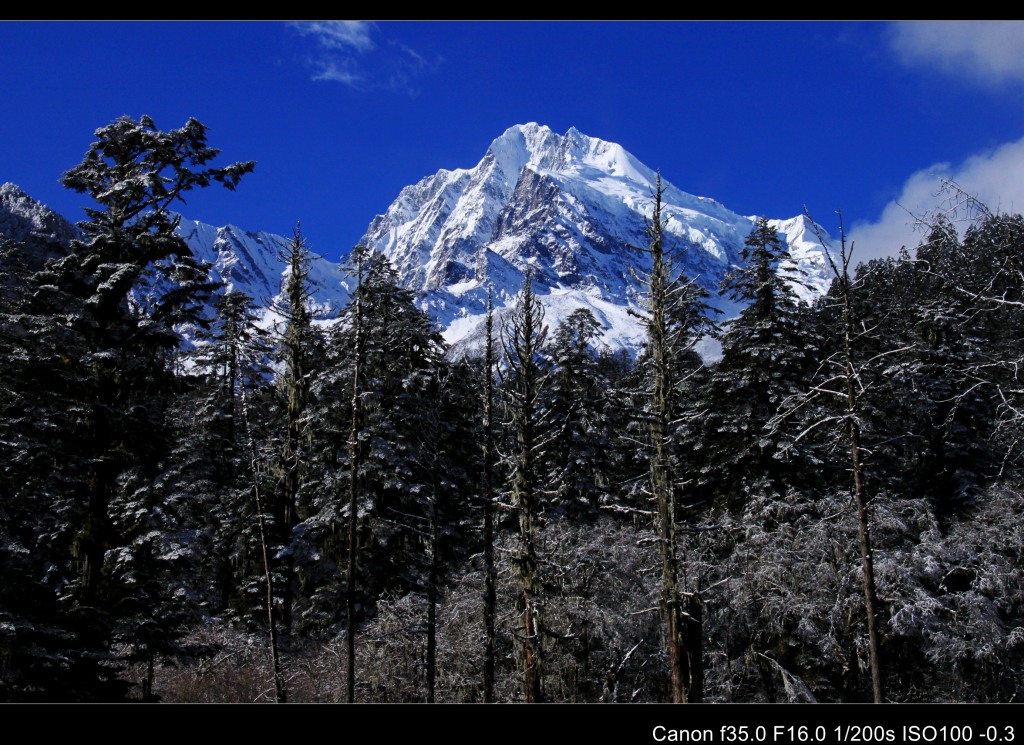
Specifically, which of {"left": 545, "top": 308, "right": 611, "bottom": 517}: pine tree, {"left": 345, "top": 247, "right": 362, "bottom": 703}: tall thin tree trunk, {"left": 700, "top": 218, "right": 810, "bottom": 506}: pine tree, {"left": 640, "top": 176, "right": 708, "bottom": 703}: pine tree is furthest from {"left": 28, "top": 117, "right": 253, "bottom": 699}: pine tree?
{"left": 700, "top": 218, "right": 810, "bottom": 506}: pine tree

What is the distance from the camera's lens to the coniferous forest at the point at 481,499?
14.1m

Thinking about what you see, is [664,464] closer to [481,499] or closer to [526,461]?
[526,461]

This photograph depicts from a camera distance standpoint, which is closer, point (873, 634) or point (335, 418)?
point (873, 634)

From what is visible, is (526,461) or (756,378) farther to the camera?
(756,378)

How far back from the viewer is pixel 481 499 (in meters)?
21.6

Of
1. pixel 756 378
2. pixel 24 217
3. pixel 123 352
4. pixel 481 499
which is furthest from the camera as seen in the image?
→ pixel 24 217

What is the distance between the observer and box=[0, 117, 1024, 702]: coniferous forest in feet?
46.2

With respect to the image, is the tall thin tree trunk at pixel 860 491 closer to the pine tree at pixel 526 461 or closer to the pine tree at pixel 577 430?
the pine tree at pixel 526 461

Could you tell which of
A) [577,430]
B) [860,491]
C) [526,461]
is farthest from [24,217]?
[860,491]

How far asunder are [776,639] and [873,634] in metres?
9.64

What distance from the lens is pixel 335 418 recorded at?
24828 millimetres
